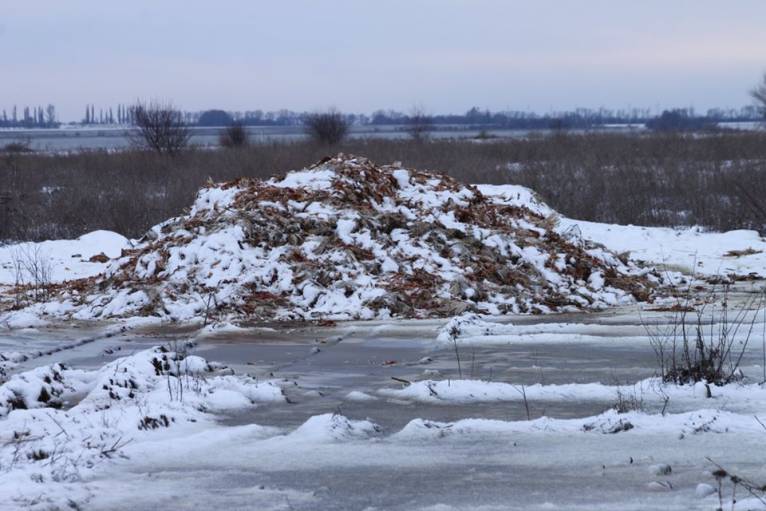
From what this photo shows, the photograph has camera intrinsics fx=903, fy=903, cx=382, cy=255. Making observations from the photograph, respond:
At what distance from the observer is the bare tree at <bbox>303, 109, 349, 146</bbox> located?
49.7m

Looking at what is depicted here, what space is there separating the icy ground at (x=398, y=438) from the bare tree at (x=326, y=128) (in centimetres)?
4166

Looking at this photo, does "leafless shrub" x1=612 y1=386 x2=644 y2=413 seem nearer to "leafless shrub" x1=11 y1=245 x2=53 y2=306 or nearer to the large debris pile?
the large debris pile

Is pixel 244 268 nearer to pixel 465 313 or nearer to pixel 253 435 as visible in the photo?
pixel 465 313

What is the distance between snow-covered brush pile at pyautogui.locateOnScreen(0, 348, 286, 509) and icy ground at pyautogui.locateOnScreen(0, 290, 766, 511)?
0.06 ft

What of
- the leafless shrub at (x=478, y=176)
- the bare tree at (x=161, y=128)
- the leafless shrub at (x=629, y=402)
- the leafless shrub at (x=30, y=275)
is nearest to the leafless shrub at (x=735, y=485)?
the leafless shrub at (x=629, y=402)

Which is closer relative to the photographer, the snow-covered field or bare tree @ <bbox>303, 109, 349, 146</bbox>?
the snow-covered field

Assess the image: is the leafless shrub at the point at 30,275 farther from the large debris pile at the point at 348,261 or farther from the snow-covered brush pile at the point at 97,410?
the snow-covered brush pile at the point at 97,410

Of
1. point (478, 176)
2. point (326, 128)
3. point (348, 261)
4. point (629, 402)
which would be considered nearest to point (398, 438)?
point (629, 402)

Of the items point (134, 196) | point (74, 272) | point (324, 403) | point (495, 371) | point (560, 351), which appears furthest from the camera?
point (134, 196)

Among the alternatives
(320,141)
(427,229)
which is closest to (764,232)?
(427,229)

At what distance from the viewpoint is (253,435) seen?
5.73 metres

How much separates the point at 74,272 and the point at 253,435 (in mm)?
11041

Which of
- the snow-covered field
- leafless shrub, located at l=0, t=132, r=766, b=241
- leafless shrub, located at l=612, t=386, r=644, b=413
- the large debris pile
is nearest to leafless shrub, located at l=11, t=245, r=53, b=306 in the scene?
the snow-covered field

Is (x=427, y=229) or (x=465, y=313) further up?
(x=427, y=229)
